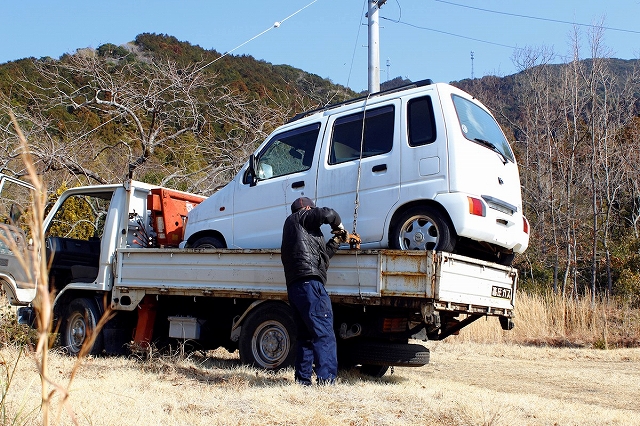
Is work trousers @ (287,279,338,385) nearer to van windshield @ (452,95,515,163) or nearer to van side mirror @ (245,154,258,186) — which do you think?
van side mirror @ (245,154,258,186)

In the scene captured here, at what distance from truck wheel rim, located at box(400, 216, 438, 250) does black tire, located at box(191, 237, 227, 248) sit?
2442 millimetres

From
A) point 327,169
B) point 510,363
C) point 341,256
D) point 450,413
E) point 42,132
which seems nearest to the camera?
point 450,413

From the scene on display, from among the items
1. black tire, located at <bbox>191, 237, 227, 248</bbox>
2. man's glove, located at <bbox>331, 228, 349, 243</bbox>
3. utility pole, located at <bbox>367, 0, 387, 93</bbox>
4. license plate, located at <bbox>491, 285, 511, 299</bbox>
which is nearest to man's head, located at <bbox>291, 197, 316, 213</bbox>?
man's glove, located at <bbox>331, 228, 349, 243</bbox>

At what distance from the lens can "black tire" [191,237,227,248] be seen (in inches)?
309

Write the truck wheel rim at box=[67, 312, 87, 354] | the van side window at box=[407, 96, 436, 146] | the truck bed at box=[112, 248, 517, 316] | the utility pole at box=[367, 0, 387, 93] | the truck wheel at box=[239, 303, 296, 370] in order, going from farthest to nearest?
the utility pole at box=[367, 0, 387, 93]
the truck wheel rim at box=[67, 312, 87, 354]
the truck wheel at box=[239, 303, 296, 370]
the van side window at box=[407, 96, 436, 146]
the truck bed at box=[112, 248, 517, 316]

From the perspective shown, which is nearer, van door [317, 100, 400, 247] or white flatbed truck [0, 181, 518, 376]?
white flatbed truck [0, 181, 518, 376]

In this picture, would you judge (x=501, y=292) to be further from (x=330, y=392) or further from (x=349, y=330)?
(x=330, y=392)

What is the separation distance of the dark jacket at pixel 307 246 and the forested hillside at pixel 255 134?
898cm

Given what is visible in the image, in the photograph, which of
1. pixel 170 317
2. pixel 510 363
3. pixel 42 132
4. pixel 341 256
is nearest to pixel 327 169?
pixel 341 256

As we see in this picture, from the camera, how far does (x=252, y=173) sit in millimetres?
7703

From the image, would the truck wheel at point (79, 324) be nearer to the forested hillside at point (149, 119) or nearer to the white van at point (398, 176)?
the white van at point (398, 176)

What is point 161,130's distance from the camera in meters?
15.9

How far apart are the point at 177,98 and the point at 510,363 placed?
32.5 ft

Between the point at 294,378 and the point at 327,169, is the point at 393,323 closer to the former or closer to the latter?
the point at 294,378
